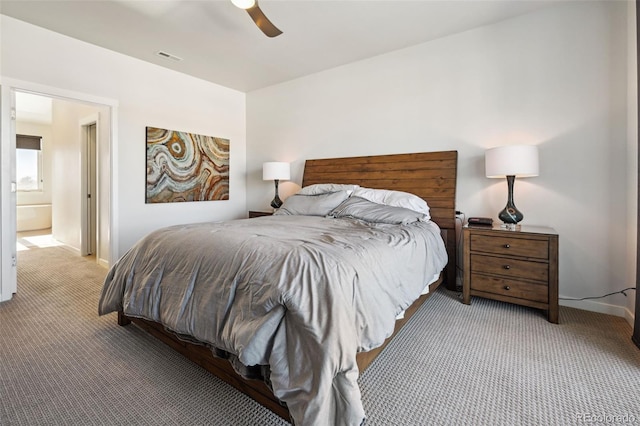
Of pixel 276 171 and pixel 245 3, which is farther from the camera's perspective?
pixel 276 171

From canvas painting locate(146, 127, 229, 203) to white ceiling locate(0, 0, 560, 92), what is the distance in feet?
3.38

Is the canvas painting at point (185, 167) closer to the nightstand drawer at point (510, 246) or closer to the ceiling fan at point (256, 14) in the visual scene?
the ceiling fan at point (256, 14)

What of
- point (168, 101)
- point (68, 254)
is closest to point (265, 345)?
point (168, 101)

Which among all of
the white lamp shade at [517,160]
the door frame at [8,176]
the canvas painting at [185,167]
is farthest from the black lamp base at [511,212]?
the door frame at [8,176]

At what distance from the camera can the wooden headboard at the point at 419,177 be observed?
3.04 meters

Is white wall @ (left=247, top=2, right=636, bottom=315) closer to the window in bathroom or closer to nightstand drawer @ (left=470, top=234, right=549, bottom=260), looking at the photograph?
nightstand drawer @ (left=470, top=234, right=549, bottom=260)

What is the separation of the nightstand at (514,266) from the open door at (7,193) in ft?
14.1

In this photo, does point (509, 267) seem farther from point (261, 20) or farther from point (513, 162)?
point (261, 20)

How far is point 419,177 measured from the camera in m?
3.29

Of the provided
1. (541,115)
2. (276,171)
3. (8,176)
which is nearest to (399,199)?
(541,115)

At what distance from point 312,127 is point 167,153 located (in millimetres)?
2047

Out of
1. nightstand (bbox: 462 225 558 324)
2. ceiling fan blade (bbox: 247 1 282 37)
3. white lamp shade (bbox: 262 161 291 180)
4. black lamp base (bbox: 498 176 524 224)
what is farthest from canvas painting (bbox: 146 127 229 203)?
black lamp base (bbox: 498 176 524 224)

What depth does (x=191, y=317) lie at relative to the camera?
1511mm

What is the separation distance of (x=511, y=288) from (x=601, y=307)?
2.69ft
